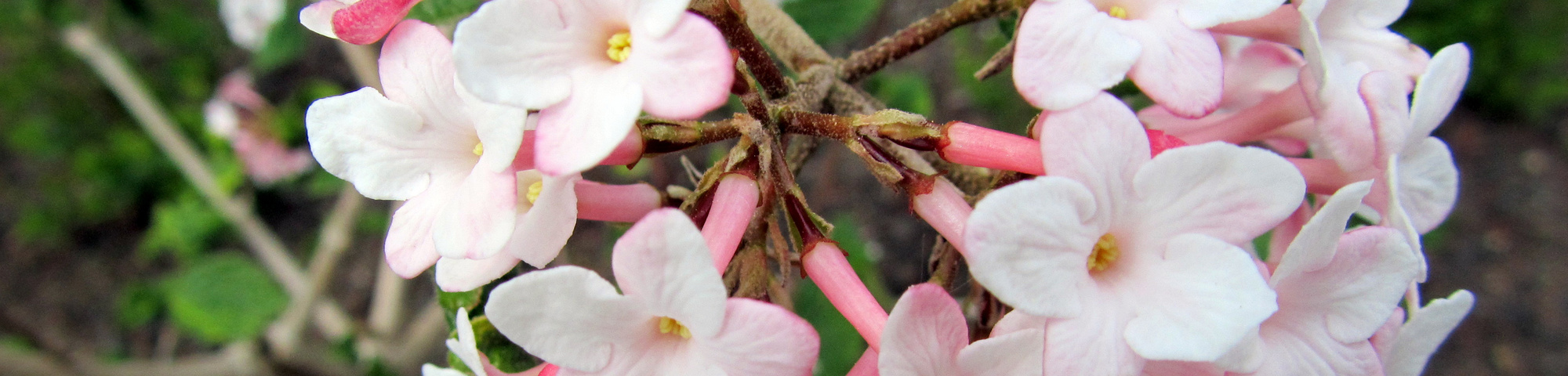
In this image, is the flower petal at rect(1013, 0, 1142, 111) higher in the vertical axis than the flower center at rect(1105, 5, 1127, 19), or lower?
higher

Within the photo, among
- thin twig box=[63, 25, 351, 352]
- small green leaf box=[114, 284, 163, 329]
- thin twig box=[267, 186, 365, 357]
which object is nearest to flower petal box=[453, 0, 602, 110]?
thin twig box=[267, 186, 365, 357]

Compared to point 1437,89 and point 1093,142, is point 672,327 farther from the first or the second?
point 1437,89

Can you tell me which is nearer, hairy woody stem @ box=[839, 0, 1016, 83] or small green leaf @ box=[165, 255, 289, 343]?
hairy woody stem @ box=[839, 0, 1016, 83]

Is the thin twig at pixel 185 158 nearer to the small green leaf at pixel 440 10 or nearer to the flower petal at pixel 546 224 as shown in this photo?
the small green leaf at pixel 440 10

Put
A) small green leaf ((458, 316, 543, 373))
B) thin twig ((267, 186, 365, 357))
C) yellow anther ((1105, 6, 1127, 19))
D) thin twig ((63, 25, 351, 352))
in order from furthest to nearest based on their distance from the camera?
1. thin twig ((63, 25, 351, 352))
2. thin twig ((267, 186, 365, 357))
3. small green leaf ((458, 316, 543, 373))
4. yellow anther ((1105, 6, 1127, 19))

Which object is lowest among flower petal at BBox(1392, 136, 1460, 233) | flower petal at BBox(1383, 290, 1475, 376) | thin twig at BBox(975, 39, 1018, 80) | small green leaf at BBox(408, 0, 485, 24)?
flower petal at BBox(1383, 290, 1475, 376)

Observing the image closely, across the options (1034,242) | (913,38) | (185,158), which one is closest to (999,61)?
(913,38)

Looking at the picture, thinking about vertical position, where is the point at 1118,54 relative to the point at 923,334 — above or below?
above

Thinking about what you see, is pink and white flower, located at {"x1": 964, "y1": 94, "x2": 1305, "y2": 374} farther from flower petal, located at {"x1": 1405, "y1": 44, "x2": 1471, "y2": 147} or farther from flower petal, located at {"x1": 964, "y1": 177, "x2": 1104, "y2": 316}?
flower petal, located at {"x1": 1405, "y1": 44, "x2": 1471, "y2": 147}
